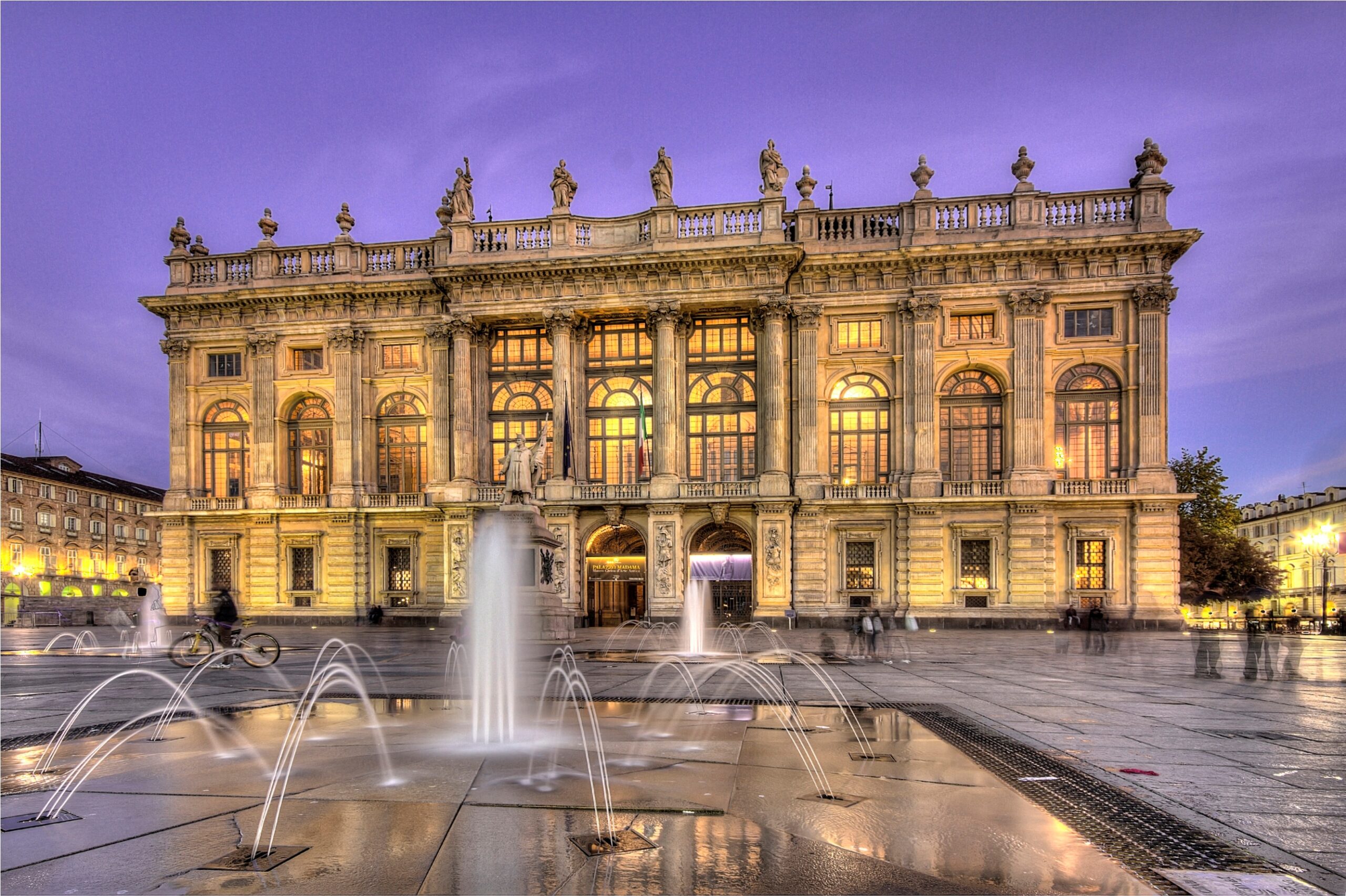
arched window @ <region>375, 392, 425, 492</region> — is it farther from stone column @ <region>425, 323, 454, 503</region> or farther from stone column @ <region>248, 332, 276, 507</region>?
stone column @ <region>248, 332, 276, 507</region>

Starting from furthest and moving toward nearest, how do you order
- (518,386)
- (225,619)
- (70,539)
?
(70,539) → (518,386) → (225,619)

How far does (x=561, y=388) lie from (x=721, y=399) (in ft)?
26.0

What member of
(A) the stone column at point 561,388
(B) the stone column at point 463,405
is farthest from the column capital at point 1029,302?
(B) the stone column at point 463,405

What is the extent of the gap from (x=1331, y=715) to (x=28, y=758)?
1674 centimetres

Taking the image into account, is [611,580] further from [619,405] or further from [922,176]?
[922,176]

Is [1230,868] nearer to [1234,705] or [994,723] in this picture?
[994,723]

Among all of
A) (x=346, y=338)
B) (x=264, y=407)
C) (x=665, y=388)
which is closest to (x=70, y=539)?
(x=264, y=407)

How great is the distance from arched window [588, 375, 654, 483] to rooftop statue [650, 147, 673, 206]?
8720 millimetres

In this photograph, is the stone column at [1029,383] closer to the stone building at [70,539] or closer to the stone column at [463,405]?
the stone column at [463,405]

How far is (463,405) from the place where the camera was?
4019 cm

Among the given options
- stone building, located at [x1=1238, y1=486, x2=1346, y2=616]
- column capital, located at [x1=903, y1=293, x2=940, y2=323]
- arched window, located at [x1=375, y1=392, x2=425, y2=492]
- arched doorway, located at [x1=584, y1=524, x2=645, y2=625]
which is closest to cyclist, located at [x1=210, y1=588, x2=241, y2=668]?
arched doorway, located at [x1=584, y1=524, x2=645, y2=625]

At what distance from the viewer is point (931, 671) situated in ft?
60.1

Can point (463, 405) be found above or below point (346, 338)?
below

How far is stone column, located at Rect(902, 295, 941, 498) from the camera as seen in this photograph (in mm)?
37656
